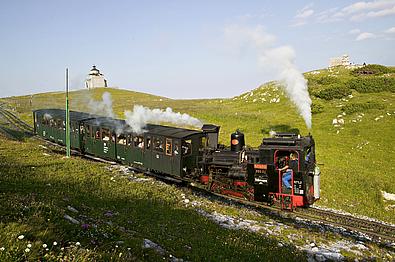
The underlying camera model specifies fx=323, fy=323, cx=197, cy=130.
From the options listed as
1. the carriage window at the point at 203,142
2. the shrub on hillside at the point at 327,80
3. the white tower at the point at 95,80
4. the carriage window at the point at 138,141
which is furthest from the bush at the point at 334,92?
the white tower at the point at 95,80

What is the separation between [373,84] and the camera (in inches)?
1834

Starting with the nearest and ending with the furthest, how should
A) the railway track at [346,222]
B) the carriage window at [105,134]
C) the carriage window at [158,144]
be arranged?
the railway track at [346,222] < the carriage window at [158,144] < the carriage window at [105,134]

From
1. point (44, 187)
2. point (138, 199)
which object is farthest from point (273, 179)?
point (44, 187)

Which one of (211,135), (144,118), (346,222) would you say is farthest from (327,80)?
(346,222)

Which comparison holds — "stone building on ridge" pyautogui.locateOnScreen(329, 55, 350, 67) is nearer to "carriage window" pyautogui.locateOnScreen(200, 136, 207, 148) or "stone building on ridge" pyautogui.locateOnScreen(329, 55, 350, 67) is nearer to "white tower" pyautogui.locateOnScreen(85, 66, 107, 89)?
"carriage window" pyautogui.locateOnScreen(200, 136, 207, 148)

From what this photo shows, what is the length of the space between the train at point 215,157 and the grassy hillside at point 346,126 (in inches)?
222

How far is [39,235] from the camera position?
6977 mm

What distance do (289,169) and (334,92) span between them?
35.2 metres

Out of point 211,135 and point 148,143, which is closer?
point 211,135

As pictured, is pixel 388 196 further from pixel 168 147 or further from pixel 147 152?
pixel 147 152

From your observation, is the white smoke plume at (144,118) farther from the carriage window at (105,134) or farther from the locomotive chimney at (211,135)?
the locomotive chimney at (211,135)

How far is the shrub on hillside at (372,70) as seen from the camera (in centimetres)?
5304

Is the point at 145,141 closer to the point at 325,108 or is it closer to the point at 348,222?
the point at 348,222

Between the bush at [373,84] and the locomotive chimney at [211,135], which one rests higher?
the bush at [373,84]
